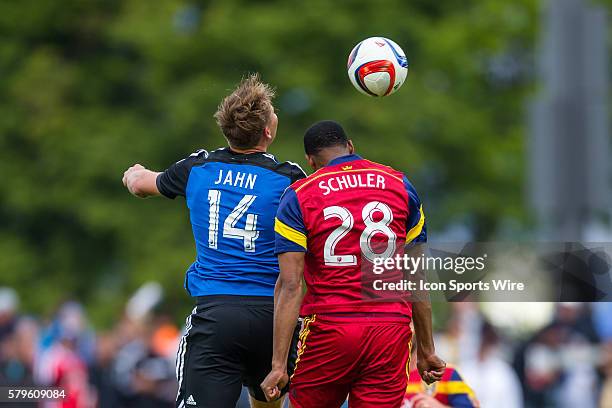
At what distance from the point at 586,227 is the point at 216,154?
164 inches

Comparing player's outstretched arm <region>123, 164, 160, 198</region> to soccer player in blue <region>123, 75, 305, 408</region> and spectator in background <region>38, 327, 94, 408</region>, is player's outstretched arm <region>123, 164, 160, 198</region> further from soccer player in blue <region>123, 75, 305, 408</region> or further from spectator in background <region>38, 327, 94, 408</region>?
spectator in background <region>38, 327, 94, 408</region>

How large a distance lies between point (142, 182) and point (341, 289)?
1424 millimetres

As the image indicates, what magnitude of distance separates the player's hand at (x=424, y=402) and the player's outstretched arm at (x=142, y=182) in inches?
78.6

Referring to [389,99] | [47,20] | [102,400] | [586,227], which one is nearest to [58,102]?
[47,20]

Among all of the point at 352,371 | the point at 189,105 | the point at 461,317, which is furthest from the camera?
the point at 189,105

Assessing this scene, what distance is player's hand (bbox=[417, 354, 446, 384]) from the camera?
7629mm

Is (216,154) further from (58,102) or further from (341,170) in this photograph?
(58,102)

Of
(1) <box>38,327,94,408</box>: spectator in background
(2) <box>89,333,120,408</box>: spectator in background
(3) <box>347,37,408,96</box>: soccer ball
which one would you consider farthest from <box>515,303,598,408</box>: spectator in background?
(3) <box>347,37,408,96</box>: soccer ball

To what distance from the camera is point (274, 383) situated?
7.33 meters

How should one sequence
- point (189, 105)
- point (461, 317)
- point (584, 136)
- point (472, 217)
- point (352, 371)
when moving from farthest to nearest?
1. point (472, 217)
2. point (189, 105)
3. point (461, 317)
4. point (584, 136)
5. point (352, 371)

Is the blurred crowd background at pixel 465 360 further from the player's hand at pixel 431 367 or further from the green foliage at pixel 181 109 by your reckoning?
the green foliage at pixel 181 109

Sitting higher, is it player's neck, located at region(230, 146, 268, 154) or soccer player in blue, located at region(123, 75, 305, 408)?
player's neck, located at region(230, 146, 268, 154)

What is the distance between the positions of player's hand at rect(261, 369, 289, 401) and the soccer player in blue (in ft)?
1.05

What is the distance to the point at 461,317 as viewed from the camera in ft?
49.3
